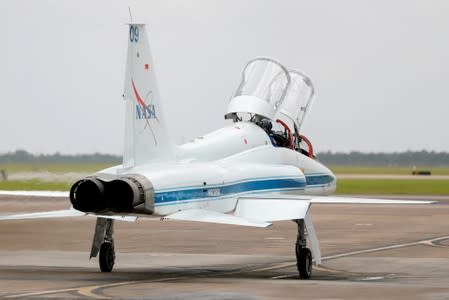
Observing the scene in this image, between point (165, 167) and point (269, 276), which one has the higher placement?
point (165, 167)

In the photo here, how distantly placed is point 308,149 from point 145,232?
787 cm

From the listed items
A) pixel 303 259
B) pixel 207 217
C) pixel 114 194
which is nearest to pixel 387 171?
pixel 303 259

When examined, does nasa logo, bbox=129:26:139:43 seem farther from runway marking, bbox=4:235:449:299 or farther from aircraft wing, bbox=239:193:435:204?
runway marking, bbox=4:235:449:299

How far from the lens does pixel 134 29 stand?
21766 millimetres

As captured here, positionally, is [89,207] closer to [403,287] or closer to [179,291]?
[179,291]

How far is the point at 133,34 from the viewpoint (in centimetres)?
2173

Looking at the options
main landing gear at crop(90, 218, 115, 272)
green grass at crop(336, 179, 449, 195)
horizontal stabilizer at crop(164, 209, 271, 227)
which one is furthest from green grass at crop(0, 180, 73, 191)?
horizontal stabilizer at crop(164, 209, 271, 227)

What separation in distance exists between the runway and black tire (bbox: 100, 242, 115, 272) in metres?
0.25

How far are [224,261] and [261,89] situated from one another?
201 inches

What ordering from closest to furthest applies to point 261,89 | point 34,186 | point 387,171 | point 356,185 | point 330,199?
point 330,199 < point 261,89 < point 34,186 < point 356,185 < point 387,171

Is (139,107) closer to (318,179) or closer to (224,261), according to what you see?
(224,261)

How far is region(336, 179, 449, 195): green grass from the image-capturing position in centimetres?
6312

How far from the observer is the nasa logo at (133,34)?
21703mm

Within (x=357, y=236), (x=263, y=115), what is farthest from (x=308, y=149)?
(x=357, y=236)
